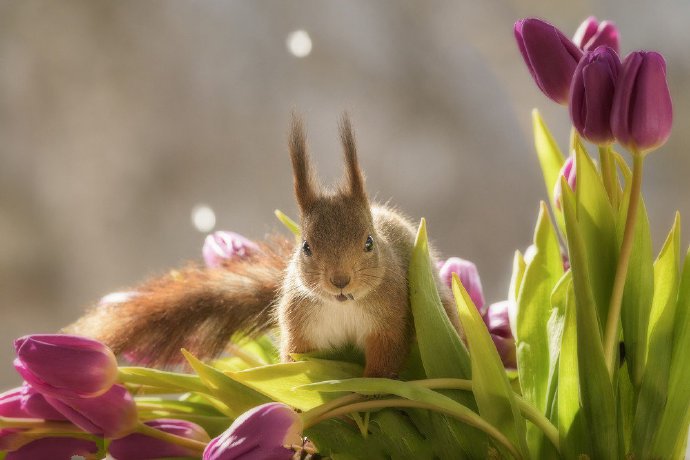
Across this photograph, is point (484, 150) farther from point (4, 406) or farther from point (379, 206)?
point (4, 406)

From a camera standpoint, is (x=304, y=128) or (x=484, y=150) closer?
(x=304, y=128)

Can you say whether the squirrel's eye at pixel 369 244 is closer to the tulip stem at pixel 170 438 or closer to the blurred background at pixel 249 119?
the tulip stem at pixel 170 438

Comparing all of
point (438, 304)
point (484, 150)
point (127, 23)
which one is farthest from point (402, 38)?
point (438, 304)

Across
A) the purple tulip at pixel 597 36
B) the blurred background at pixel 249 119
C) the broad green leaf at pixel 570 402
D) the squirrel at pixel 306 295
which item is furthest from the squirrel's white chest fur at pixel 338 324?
the blurred background at pixel 249 119

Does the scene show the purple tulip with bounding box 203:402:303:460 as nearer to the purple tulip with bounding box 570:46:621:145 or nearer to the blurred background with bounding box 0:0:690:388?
the purple tulip with bounding box 570:46:621:145

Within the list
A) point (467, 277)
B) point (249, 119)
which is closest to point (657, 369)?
point (467, 277)

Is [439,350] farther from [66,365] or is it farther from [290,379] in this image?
[66,365]

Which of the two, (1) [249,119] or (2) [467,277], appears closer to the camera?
(2) [467,277]
